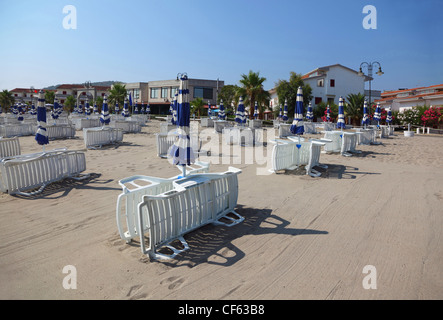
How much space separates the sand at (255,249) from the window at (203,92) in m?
54.3

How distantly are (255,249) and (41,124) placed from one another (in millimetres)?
7340

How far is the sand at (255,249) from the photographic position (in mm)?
3066

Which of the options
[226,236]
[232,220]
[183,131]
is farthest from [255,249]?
[183,131]

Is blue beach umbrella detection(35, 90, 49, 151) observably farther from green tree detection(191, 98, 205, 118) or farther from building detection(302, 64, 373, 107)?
building detection(302, 64, 373, 107)

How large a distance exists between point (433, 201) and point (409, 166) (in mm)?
4489

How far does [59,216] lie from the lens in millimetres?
5133

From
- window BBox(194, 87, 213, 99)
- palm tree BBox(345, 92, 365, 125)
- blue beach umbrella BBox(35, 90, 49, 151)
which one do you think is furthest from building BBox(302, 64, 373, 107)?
blue beach umbrella BBox(35, 90, 49, 151)

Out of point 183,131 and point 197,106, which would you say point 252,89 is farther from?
point 183,131

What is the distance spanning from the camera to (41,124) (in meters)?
8.35

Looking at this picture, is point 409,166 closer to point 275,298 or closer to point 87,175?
point 275,298

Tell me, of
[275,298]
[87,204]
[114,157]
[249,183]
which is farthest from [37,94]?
[275,298]

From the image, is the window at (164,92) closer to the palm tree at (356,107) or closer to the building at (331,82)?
the building at (331,82)

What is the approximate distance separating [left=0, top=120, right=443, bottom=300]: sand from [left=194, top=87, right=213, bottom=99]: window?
5434 cm

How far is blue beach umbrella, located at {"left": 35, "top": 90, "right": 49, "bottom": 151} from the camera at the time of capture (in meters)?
8.10
